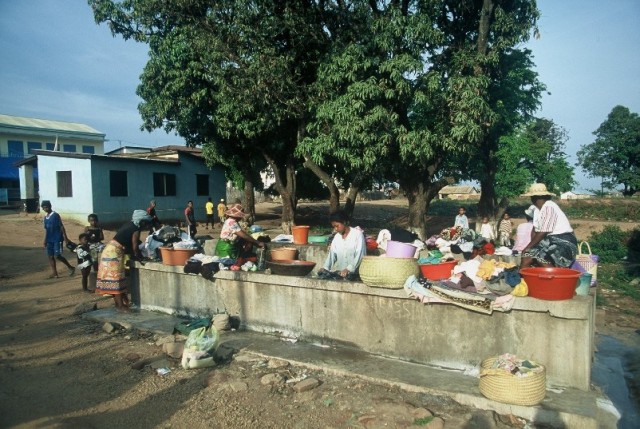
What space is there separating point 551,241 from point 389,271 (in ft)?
6.60

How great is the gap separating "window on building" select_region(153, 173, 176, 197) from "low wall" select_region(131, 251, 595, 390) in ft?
56.0

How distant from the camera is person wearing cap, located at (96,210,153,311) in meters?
7.10

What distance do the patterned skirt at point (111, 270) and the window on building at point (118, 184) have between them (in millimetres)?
15022

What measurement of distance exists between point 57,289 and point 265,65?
7.73 meters

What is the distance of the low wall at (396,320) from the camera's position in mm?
4152

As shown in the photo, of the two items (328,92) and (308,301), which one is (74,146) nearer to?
(328,92)

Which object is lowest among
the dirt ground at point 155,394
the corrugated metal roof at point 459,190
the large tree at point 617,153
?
the dirt ground at point 155,394

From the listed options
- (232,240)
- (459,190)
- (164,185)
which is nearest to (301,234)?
(232,240)

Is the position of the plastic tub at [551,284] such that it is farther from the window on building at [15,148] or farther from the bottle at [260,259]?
the window on building at [15,148]

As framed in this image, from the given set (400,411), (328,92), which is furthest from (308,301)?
(328,92)

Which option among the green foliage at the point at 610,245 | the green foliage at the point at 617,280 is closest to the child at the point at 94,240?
the green foliage at the point at 617,280

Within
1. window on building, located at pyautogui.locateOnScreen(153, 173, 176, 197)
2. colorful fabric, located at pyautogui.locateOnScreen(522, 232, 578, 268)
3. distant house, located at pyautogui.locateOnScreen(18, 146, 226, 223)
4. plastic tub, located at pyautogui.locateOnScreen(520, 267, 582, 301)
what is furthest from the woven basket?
window on building, located at pyautogui.locateOnScreen(153, 173, 176, 197)

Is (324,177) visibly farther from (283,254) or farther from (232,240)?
(232,240)

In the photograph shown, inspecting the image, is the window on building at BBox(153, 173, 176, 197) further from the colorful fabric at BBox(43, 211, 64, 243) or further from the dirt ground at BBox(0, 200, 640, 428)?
the dirt ground at BBox(0, 200, 640, 428)
